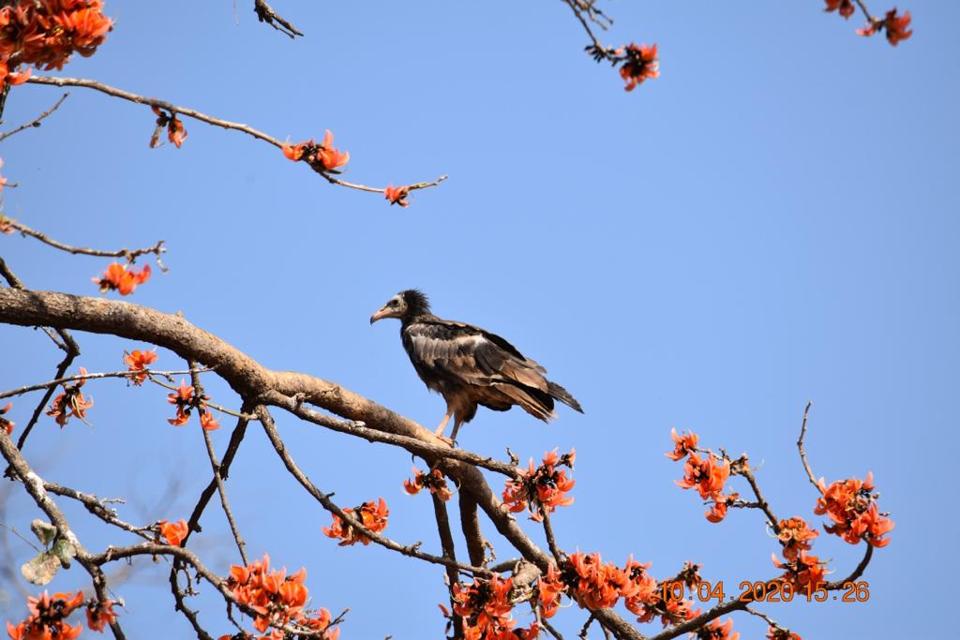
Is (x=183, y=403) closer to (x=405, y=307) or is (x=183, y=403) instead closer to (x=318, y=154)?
(x=318, y=154)

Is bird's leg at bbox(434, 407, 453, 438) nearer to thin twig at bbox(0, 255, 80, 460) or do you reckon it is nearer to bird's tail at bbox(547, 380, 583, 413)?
bird's tail at bbox(547, 380, 583, 413)

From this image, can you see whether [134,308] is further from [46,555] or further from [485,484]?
[485,484]

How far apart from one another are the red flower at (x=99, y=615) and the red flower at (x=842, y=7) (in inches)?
123

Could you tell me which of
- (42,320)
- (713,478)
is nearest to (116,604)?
(42,320)

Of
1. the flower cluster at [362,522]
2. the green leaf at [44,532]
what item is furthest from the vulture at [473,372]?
the green leaf at [44,532]

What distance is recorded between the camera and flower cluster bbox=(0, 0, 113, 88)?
387cm

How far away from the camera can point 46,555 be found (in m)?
4.12

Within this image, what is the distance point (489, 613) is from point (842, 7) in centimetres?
284

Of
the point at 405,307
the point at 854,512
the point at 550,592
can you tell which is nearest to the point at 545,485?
the point at 550,592

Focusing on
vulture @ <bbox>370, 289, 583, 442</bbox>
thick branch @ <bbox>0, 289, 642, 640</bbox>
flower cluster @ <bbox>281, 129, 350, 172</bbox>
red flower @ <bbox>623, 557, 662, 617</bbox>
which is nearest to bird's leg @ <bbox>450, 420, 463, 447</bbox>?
Result: vulture @ <bbox>370, 289, 583, 442</bbox>

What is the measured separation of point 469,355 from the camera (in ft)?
31.6

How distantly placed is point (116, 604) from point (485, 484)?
281cm

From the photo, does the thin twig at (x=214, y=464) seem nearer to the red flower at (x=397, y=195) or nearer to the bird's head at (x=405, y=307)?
the red flower at (x=397, y=195)

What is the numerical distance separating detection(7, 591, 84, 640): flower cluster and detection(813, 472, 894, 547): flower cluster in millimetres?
3120
